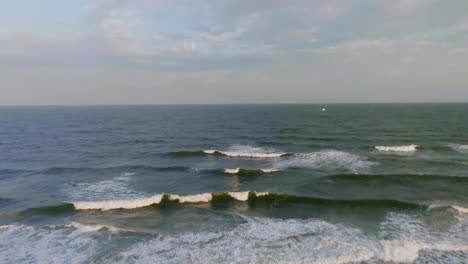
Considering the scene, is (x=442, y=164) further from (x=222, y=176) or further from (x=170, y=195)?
(x=170, y=195)

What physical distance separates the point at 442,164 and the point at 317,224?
19.4 meters

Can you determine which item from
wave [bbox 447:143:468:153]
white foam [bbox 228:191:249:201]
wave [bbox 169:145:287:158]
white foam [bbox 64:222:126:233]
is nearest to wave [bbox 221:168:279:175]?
white foam [bbox 228:191:249:201]

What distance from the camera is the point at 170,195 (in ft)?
61.4

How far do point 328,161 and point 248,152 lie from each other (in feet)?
31.0

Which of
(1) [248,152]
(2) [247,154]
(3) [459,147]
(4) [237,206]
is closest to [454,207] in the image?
(4) [237,206]

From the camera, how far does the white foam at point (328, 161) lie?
25.6 metres

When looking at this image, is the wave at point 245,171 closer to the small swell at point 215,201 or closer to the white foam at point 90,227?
the small swell at point 215,201

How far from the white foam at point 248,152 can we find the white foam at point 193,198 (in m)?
12.5

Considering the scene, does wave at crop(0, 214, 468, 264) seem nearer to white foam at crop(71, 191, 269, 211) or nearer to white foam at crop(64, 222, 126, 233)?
white foam at crop(64, 222, 126, 233)

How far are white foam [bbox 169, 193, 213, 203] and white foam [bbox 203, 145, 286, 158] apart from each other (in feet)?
40.9

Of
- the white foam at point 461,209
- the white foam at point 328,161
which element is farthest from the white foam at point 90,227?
the white foam at point 461,209

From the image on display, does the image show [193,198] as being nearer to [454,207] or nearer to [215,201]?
[215,201]

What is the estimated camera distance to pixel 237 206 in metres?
17.3

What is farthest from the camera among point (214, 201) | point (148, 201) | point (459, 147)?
point (459, 147)
